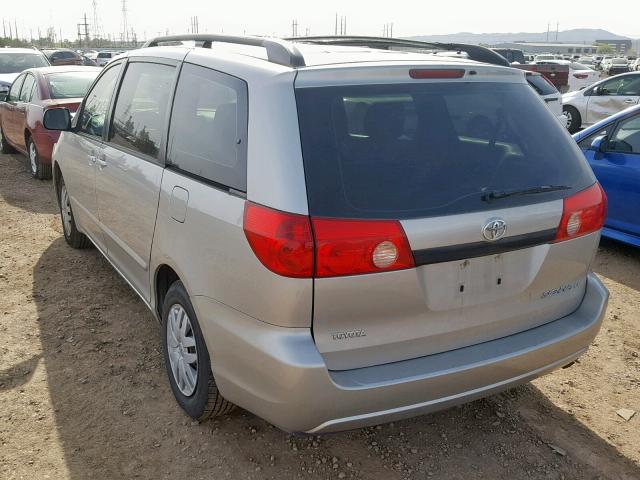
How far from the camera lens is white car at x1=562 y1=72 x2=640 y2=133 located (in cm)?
1311

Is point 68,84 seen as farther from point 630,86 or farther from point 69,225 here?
point 630,86

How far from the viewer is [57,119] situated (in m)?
4.69

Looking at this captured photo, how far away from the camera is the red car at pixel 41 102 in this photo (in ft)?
26.8

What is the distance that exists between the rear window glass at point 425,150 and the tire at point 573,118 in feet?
40.4

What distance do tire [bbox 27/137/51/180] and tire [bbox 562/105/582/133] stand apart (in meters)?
10.9

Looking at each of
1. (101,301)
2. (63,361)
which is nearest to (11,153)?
(101,301)

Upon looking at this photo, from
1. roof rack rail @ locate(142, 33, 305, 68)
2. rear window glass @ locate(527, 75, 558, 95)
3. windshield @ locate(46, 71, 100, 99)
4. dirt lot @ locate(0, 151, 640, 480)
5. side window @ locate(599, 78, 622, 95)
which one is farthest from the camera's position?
side window @ locate(599, 78, 622, 95)

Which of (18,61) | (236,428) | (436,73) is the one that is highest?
(436,73)

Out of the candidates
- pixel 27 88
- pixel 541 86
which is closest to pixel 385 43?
pixel 27 88

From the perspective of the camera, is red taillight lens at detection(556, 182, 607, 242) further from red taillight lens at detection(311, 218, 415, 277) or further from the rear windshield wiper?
red taillight lens at detection(311, 218, 415, 277)

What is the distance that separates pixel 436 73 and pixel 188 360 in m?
1.76

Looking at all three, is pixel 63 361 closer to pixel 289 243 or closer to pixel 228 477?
pixel 228 477

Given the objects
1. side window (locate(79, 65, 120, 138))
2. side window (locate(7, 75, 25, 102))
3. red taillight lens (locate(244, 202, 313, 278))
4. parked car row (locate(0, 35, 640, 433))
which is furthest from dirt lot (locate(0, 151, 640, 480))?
side window (locate(7, 75, 25, 102))

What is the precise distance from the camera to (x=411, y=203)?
92.4 inches
